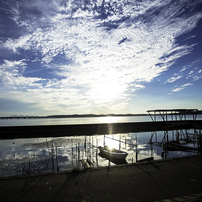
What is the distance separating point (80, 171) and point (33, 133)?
178 feet

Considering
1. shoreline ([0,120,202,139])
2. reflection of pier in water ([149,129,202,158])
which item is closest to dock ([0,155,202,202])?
reflection of pier in water ([149,129,202,158])

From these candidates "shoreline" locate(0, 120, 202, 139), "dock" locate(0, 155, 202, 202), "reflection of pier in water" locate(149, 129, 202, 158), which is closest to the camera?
"dock" locate(0, 155, 202, 202)

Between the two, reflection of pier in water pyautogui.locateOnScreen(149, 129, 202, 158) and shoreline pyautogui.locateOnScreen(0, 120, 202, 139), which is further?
shoreline pyautogui.locateOnScreen(0, 120, 202, 139)

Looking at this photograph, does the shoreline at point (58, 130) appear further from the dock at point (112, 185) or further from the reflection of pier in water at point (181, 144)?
the dock at point (112, 185)

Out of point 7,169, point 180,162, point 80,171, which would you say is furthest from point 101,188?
point 7,169

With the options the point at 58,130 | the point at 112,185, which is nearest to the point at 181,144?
the point at 112,185

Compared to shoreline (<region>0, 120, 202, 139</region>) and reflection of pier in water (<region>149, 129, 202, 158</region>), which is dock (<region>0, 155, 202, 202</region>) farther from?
shoreline (<region>0, 120, 202, 139</region>)

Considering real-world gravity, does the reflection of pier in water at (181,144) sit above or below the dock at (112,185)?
below

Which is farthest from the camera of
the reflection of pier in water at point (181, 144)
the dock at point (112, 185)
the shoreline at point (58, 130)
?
the shoreline at point (58, 130)

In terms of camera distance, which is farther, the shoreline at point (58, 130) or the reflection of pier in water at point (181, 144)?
the shoreline at point (58, 130)

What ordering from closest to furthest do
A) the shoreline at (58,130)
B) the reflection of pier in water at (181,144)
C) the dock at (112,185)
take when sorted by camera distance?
the dock at (112,185)
the reflection of pier in water at (181,144)
the shoreline at (58,130)

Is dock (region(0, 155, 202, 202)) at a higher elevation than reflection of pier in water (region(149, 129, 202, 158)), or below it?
higher

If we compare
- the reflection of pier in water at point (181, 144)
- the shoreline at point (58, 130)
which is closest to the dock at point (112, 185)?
the reflection of pier in water at point (181, 144)

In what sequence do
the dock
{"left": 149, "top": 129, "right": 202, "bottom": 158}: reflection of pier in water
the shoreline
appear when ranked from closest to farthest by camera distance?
1. the dock
2. {"left": 149, "top": 129, "right": 202, "bottom": 158}: reflection of pier in water
3. the shoreline
